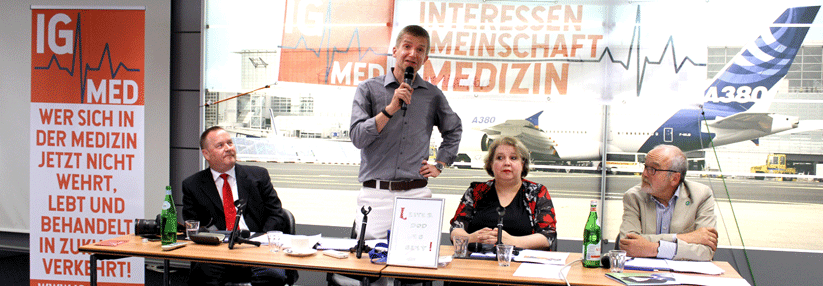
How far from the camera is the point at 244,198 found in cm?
338

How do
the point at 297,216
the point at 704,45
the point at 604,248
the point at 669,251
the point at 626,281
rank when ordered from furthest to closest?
1. the point at 297,216
2. the point at 604,248
3. the point at 704,45
4. the point at 669,251
5. the point at 626,281

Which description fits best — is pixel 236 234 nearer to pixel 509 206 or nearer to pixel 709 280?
pixel 509 206

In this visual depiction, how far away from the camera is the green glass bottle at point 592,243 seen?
255 cm

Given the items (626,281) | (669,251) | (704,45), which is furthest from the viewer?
(704,45)

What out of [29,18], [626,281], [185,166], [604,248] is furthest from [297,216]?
[626,281]

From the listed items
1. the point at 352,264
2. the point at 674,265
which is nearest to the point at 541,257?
the point at 674,265

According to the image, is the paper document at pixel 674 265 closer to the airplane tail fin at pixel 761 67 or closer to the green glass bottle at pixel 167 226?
the airplane tail fin at pixel 761 67

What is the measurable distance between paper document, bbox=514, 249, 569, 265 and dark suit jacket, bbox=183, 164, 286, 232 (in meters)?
1.40

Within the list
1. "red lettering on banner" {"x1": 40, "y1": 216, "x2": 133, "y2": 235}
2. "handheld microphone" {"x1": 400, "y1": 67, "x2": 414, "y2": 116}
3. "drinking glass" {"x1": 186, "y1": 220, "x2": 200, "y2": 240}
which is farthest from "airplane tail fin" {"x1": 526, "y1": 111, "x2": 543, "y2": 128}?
"red lettering on banner" {"x1": 40, "y1": 216, "x2": 133, "y2": 235}

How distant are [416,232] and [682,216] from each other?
4.31 ft

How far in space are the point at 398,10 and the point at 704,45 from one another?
206 cm

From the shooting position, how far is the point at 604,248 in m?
4.25

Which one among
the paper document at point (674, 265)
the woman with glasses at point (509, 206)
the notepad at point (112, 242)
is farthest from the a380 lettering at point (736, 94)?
the notepad at point (112, 242)

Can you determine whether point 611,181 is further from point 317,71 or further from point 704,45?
point 317,71
